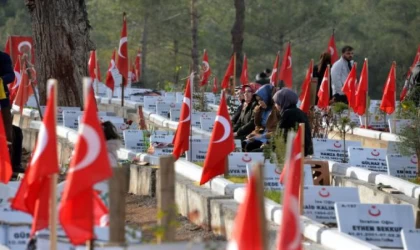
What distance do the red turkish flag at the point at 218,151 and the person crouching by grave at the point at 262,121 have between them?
317 centimetres

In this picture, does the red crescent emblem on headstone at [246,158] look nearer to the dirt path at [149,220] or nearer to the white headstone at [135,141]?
the dirt path at [149,220]

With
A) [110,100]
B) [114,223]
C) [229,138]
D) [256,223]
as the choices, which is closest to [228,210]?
[229,138]

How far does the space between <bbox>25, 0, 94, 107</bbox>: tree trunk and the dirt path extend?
7149 mm

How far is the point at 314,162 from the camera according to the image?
16469 mm

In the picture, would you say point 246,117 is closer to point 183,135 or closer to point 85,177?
point 183,135

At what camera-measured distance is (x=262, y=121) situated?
19.9 meters

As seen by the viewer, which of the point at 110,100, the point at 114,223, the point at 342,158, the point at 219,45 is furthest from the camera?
the point at 219,45

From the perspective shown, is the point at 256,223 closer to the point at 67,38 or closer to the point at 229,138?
the point at 229,138

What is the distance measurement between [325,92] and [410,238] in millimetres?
14962

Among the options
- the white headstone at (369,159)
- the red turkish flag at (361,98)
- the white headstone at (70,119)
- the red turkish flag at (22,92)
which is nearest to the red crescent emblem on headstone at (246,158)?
the white headstone at (369,159)

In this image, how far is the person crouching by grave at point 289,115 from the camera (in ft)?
55.5

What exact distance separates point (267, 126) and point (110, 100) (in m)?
16.0

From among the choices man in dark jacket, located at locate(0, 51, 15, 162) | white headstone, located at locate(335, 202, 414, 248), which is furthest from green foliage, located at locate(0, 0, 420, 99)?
white headstone, located at locate(335, 202, 414, 248)

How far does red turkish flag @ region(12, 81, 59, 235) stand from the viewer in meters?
10.0
